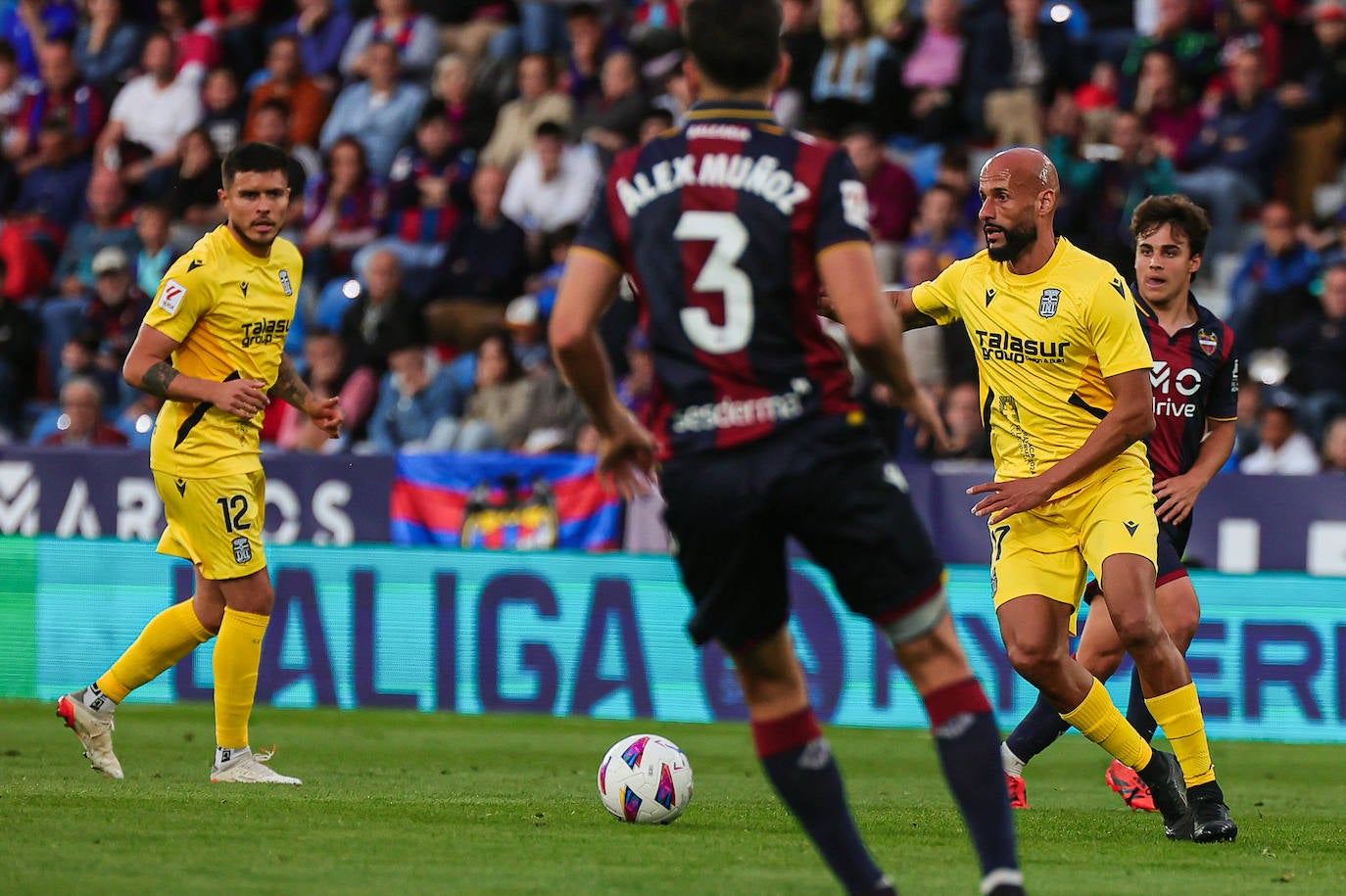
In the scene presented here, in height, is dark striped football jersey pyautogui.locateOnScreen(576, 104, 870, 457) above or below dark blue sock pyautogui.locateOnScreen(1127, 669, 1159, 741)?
above

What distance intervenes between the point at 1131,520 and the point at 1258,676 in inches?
178

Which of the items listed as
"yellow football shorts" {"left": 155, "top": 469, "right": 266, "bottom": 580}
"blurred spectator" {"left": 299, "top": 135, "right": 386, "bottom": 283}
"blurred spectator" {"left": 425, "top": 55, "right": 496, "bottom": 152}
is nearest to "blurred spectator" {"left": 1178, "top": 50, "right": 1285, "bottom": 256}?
"blurred spectator" {"left": 425, "top": 55, "right": 496, "bottom": 152}

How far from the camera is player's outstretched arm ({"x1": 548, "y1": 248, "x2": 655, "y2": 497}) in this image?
15.9 ft

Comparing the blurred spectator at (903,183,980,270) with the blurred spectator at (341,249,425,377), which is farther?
the blurred spectator at (341,249,425,377)

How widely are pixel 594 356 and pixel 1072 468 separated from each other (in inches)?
104

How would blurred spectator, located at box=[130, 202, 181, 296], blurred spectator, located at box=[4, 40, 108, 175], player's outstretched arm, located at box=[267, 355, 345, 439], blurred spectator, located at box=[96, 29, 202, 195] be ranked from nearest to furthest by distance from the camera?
1. player's outstretched arm, located at box=[267, 355, 345, 439]
2. blurred spectator, located at box=[130, 202, 181, 296]
3. blurred spectator, located at box=[96, 29, 202, 195]
4. blurred spectator, located at box=[4, 40, 108, 175]

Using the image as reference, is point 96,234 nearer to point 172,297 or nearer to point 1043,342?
point 172,297

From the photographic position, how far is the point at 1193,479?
7.82m

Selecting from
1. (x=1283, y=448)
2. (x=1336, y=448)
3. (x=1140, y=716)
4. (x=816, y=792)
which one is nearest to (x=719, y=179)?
(x=816, y=792)

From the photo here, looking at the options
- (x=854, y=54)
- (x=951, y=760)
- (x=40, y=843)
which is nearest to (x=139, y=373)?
(x=40, y=843)

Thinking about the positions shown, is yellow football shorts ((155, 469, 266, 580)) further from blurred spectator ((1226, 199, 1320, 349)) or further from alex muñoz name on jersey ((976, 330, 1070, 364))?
blurred spectator ((1226, 199, 1320, 349))

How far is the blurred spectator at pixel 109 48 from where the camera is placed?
68.8 feet

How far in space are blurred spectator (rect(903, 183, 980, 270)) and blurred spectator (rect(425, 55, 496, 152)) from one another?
5.11 metres

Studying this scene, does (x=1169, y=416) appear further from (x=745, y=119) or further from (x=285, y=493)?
(x=285, y=493)
